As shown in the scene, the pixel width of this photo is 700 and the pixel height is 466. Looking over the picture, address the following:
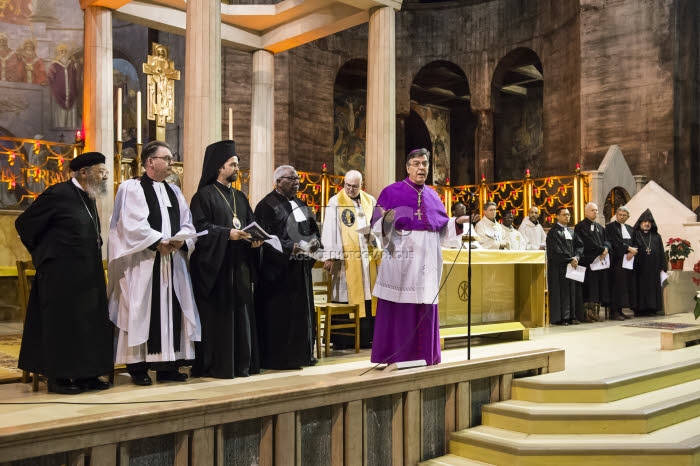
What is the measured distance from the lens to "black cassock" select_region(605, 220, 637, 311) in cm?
1107

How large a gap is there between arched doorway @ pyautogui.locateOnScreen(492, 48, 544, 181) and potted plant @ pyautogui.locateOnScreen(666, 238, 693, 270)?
35.8 feet

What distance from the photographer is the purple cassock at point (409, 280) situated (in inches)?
210

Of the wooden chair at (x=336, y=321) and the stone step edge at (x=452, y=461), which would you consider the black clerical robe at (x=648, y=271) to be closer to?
the wooden chair at (x=336, y=321)

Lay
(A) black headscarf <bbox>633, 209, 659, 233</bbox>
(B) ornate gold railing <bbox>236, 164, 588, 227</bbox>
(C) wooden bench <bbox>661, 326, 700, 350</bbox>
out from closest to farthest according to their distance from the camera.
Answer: (C) wooden bench <bbox>661, 326, 700, 350</bbox> < (A) black headscarf <bbox>633, 209, 659, 233</bbox> < (B) ornate gold railing <bbox>236, 164, 588, 227</bbox>

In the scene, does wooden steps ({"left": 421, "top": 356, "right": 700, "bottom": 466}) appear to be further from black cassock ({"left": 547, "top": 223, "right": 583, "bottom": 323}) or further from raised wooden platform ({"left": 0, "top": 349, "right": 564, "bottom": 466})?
black cassock ({"left": 547, "top": 223, "right": 583, "bottom": 323})

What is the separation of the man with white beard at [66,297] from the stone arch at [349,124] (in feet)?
54.4

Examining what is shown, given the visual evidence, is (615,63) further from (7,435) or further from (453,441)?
(7,435)

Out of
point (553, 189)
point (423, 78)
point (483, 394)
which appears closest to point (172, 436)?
point (483, 394)

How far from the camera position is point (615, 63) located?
15836mm

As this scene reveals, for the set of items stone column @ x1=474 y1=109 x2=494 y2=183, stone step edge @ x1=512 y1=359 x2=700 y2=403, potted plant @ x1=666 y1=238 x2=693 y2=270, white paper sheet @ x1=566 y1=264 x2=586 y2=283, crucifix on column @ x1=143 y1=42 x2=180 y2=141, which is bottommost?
stone step edge @ x1=512 y1=359 x2=700 y2=403

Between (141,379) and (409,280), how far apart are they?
210cm

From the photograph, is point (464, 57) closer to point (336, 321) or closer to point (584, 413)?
point (336, 321)

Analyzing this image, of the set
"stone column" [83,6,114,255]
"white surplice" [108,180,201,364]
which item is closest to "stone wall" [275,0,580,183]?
"stone column" [83,6,114,255]

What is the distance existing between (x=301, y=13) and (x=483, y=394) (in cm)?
665
